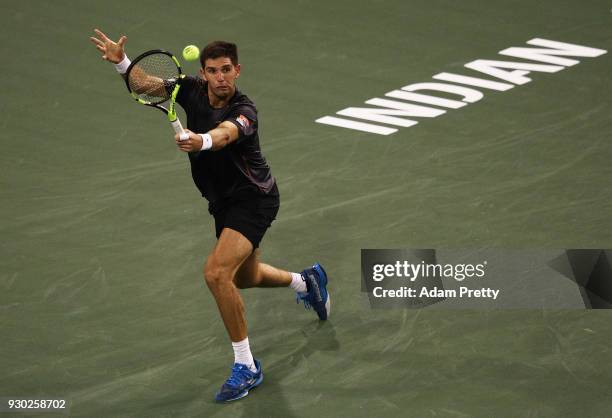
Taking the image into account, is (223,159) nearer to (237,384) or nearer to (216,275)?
(216,275)

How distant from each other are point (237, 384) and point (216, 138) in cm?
167

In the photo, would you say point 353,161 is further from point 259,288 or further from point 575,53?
point 575,53

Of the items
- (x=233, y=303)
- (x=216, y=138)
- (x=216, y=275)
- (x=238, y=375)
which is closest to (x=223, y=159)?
(x=216, y=138)

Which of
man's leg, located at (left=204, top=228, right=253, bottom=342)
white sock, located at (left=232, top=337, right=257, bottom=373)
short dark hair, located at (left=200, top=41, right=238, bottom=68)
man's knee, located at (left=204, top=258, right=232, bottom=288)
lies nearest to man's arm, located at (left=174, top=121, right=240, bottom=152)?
→ short dark hair, located at (left=200, top=41, right=238, bottom=68)

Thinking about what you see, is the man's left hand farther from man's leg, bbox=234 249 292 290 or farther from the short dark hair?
man's leg, bbox=234 249 292 290

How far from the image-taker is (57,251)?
31.3 feet

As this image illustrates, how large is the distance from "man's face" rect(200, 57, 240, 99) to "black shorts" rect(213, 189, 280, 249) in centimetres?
77

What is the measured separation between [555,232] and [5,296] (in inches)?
176

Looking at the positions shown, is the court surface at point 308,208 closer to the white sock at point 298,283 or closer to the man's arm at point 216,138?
the white sock at point 298,283

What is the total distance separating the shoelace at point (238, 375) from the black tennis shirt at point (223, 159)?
111 cm

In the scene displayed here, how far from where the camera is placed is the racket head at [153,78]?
7852 mm

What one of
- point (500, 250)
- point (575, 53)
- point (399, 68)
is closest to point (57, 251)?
point (500, 250)

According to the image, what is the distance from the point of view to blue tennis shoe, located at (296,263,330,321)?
857 cm

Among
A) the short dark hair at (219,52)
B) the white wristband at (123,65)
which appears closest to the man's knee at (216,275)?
the short dark hair at (219,52)
